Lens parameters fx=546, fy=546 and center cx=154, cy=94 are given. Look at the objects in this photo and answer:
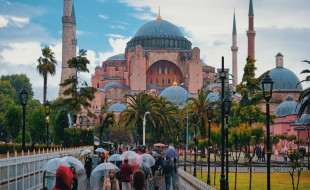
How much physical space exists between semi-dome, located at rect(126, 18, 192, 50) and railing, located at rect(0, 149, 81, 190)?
9317 centimetres

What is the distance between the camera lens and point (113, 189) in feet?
35.4

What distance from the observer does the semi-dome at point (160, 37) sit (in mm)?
113062

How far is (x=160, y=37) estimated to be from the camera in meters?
113

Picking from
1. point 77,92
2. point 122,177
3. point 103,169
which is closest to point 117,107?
point 77,92

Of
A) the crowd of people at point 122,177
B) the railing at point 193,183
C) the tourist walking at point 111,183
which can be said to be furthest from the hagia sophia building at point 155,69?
the tourist walking at point 111,183

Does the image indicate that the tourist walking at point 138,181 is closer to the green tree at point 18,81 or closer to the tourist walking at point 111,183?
the tourist walking at point 111,183

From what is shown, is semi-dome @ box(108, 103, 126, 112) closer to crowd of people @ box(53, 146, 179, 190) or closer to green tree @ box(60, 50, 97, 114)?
green tree @ box(60, 50, 97, 114)

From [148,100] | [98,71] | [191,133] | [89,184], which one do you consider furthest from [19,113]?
[98,71]

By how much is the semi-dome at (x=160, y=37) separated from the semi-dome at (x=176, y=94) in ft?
46.5

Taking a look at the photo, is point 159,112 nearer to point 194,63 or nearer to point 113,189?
point 113,189

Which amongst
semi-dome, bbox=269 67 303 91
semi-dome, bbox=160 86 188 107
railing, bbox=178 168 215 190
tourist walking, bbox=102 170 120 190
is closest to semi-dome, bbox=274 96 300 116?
semi-dome, bbox=269 67 303 91

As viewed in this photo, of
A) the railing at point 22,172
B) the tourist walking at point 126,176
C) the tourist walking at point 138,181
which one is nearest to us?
the tourist walking at point 138,181

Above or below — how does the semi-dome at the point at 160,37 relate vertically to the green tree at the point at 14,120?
above

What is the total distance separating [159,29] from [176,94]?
2145cm
